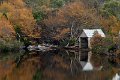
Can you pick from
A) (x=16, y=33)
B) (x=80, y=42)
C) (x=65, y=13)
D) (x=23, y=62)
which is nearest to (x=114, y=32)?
(x=80, y=42)

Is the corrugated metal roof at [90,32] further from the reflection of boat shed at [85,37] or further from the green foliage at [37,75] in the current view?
the green foliage at [37,75]

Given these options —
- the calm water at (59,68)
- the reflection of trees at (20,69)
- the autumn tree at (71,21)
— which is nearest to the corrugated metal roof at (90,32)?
the autumn tree at (71,21)

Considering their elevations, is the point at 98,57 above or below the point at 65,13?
below

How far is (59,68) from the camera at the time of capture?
102 feet

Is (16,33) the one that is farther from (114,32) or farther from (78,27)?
(114,32)

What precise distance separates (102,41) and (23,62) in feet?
36.6

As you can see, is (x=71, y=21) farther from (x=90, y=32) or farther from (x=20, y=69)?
(x=20, y=69)

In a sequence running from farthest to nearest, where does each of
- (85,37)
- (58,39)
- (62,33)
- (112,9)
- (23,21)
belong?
(112,9)
(58,39)
(62,33)
(23,21)
(85,37)

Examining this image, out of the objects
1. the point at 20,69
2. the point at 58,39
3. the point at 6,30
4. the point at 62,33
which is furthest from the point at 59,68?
the point at 58,39

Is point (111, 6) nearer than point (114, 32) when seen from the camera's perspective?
No

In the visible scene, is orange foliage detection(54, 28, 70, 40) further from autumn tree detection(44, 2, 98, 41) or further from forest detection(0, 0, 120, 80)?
autumn tree detection(44, 2, 98, 41)

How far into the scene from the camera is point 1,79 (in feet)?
79.5

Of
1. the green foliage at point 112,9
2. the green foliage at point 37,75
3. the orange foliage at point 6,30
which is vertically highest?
the green foliage at point 112,9

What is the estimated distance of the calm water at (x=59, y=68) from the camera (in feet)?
84.8
